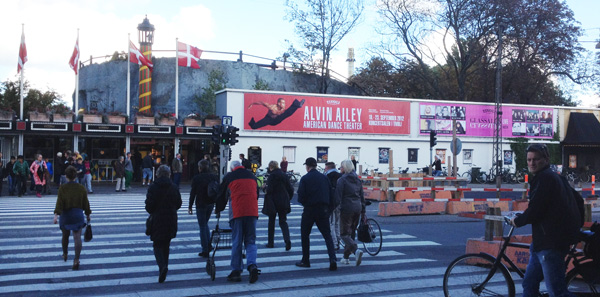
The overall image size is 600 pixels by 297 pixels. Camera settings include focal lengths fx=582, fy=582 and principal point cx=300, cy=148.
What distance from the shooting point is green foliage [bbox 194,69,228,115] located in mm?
44812

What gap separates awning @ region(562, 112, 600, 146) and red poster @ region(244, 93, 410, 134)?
44.4ft

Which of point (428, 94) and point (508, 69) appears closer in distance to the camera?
point (508, 69)

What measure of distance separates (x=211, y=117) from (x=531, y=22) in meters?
28.9

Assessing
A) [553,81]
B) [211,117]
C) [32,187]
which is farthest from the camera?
[553,81]

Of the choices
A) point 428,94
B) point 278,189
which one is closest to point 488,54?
point 428,94

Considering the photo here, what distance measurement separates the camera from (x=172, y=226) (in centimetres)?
857

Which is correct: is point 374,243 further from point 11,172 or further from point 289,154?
point 289,154

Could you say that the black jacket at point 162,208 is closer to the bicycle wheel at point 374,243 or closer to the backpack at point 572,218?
the bicycle wheel at point 374,243

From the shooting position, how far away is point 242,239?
883cm

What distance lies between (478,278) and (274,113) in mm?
30780

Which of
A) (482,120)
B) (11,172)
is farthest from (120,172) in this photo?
(482,120)

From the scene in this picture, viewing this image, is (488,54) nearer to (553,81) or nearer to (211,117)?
(553,81)

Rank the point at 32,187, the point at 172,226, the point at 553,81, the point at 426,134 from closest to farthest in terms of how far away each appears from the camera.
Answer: the point at 172,226, the point at 32,187, the point at 426,134, the point at 553,81

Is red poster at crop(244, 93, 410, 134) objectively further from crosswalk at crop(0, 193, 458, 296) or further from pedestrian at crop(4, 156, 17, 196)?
crosswalk at crop(0, 193, 458, 296)
